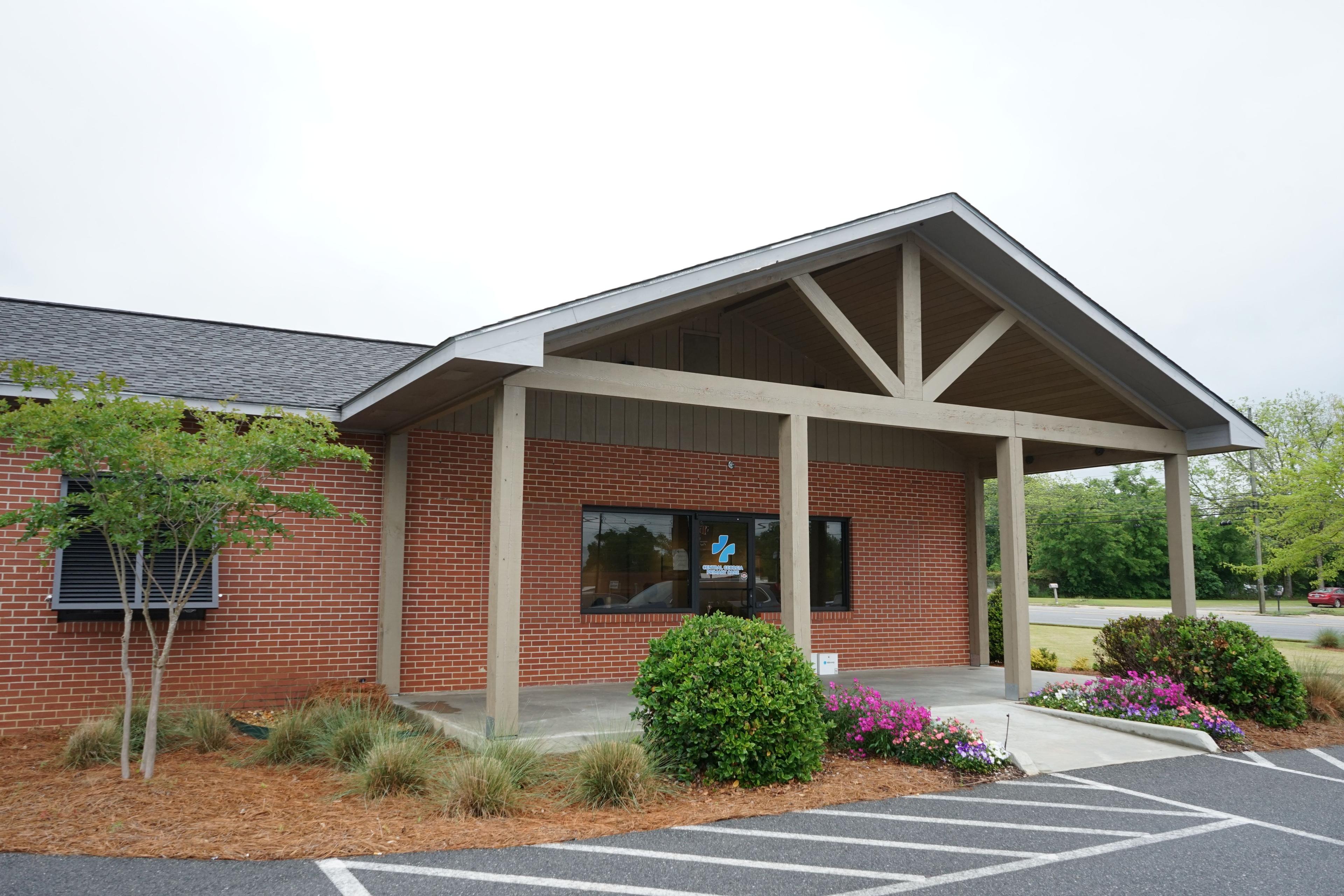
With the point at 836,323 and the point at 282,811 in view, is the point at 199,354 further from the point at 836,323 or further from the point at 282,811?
the point at 836,323

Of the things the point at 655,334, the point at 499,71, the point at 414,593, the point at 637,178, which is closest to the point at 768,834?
the point at 414,593

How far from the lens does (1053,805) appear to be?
21.4 feet

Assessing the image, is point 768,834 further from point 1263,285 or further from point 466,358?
point 1263,285

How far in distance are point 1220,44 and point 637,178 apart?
37.9 metres

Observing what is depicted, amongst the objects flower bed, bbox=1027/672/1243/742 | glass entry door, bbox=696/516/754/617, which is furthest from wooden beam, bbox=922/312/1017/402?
glass entry door, bbox=696/516/754/617

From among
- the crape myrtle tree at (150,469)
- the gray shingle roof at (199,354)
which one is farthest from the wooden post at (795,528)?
the crape myrtle tree at (150,469)

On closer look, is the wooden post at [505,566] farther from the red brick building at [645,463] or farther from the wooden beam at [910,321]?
the wooden beam at [910,321]

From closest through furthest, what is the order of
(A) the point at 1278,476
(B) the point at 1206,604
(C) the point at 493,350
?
(C) the point at 493,350 < (A) the point at 1278,476 < (B) the point at 1206,604

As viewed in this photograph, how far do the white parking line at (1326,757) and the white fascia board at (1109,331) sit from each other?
13.6 ft

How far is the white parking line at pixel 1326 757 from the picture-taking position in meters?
8.10

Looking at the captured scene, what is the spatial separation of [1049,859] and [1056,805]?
1351 mm

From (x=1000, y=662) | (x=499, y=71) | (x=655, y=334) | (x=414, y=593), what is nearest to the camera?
(x=414, y=593)

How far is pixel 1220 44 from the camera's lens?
85.5 ft

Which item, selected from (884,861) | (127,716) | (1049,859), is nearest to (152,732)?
(127,716)
